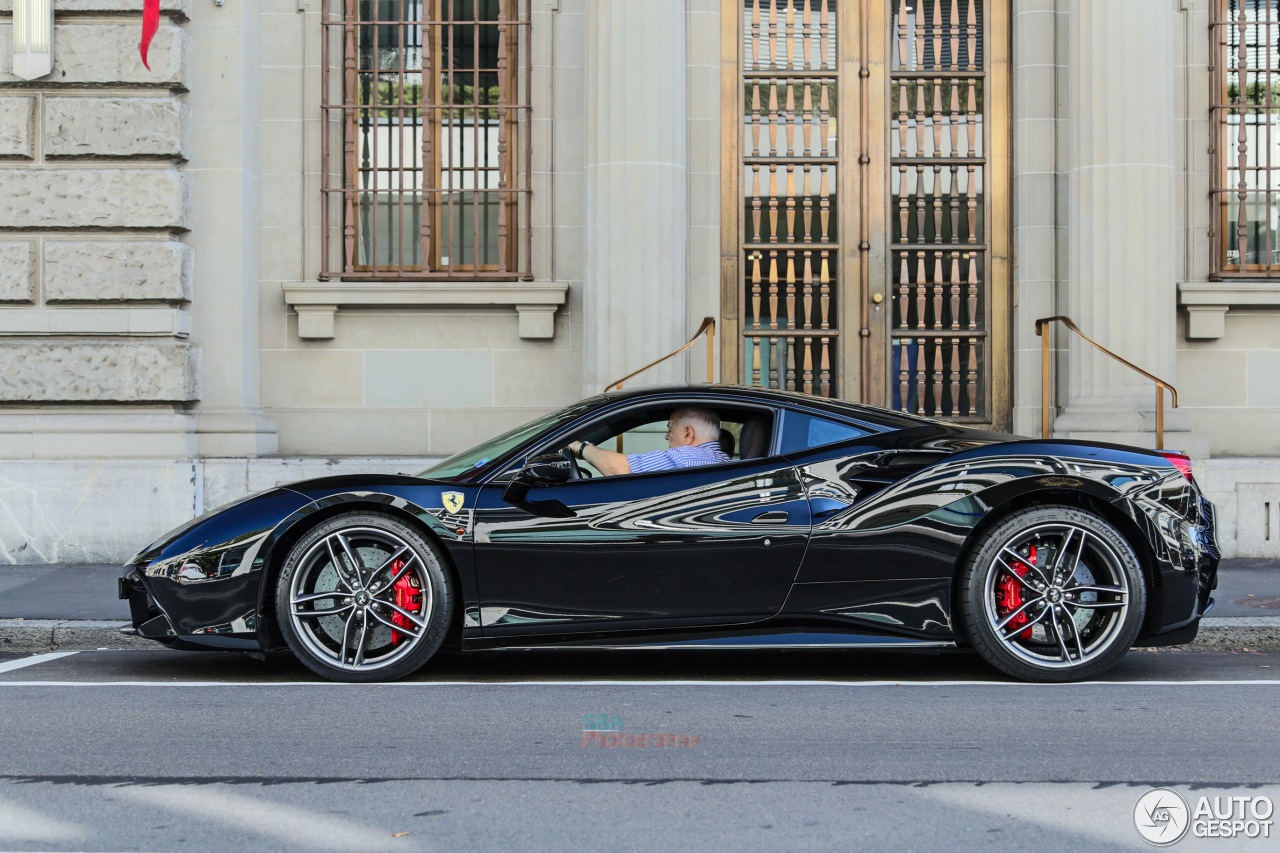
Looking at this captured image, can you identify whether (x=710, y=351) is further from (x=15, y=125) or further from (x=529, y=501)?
(x=15, y=125)

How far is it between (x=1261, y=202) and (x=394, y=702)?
9.15 metres

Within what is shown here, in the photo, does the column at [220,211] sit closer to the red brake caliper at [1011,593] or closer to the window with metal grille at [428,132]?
the window with metal grille at [428,132]

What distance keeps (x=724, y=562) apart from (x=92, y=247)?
6.83 meters

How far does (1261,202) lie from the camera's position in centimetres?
1110

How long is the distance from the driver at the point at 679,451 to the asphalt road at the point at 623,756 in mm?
944

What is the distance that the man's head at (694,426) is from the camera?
579cm

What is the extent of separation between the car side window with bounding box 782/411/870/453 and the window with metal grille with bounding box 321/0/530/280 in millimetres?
6051

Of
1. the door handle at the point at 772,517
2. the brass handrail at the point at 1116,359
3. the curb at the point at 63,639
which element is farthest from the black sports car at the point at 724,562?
the brass handrail at the point at 1116,359

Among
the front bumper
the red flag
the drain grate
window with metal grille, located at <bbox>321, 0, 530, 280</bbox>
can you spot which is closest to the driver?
the front bumper

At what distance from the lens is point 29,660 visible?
6.56 m

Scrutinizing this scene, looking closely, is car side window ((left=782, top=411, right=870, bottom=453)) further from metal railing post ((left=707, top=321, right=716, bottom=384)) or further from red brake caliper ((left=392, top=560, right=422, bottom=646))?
metal railing post ((left=707, top=321, right=716, bottom=384))

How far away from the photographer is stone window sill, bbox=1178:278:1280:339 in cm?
1071

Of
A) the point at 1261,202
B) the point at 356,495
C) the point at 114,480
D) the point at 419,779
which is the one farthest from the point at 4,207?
the point at 1261,202

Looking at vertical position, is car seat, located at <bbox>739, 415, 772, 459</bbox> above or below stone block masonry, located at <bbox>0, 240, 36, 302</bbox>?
below
